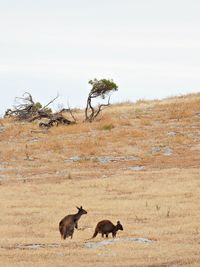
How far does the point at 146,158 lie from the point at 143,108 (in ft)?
65.0

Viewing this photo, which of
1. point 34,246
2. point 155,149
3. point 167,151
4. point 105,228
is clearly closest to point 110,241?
point 105,228

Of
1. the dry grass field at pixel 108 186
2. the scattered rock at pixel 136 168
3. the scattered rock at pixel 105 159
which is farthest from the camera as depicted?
the scattered rock at pixel 105 159

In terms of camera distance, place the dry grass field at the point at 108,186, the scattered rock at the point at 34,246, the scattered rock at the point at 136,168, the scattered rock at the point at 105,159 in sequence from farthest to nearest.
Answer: the scattered rock at the point at 105,159 < the scattered rock at the point at 136,168 < the scattered rock at the point at 34,246 < the dry grass field at the point at 108,186

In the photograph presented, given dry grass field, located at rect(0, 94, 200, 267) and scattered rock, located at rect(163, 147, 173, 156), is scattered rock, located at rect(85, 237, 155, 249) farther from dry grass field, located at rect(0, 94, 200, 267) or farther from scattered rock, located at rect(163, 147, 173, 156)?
scattered rock, located at rect(163, 147, 173, 156)

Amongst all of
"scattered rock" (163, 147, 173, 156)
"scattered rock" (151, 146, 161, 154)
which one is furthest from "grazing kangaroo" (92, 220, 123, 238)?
"scattered rock" (151, 146, 161, 154)

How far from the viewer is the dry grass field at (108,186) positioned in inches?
662

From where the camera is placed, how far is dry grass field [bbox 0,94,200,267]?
16812mm

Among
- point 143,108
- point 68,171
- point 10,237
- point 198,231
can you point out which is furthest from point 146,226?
point 143,108

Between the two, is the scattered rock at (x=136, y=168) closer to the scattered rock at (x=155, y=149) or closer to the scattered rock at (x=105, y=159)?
the scattered rock at (x=105, y=159)

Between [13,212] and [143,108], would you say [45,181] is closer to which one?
[13,212]

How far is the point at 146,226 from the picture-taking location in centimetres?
2116

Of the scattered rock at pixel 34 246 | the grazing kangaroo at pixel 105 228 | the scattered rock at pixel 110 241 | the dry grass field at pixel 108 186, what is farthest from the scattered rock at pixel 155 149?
the scattered rock at pixel 34 246

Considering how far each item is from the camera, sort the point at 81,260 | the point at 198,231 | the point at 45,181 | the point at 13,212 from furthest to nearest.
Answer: the point at 45,181, the point at 13,212, the point at 198,231, the point at 81,260

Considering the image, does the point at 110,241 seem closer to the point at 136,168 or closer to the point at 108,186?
the point at 108,186
